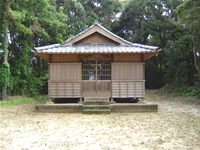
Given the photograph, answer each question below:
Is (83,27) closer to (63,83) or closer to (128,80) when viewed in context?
(63,83)

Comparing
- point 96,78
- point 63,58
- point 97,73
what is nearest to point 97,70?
point 97,73

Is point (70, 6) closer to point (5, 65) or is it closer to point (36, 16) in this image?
point (36, 16)

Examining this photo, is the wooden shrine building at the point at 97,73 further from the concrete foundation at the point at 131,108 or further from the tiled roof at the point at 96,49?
the concrete foundation at the point at 131,108

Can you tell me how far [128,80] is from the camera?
428 inches

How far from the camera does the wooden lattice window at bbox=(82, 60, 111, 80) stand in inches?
442

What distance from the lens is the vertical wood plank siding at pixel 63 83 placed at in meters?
10.9

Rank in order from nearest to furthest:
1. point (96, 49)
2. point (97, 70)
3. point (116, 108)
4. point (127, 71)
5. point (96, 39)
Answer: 1. point (116, 108)
2. point (96, 49)
3. point (127, 71)
4. point (97, 70)
5. point (96, 39)

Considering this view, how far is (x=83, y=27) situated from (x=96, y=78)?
526 inches

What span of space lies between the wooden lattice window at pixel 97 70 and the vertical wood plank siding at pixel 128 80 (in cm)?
49

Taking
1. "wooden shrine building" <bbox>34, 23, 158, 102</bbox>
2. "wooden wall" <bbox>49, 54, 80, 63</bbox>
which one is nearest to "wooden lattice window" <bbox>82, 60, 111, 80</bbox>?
"wooden shrine building" <bbox>34, 23, 158, 102</bbox>

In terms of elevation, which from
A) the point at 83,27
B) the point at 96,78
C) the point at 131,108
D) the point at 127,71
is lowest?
the point at 131,108

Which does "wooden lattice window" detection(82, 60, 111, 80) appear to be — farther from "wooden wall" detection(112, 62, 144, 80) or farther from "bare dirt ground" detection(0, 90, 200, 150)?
"bare dirt ground" detection(0, 90, 200, 150)

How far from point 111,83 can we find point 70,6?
1545 centimetres

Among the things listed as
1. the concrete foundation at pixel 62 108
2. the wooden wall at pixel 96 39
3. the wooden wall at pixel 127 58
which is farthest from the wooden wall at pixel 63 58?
the concrete foundation at pixel 62 108
